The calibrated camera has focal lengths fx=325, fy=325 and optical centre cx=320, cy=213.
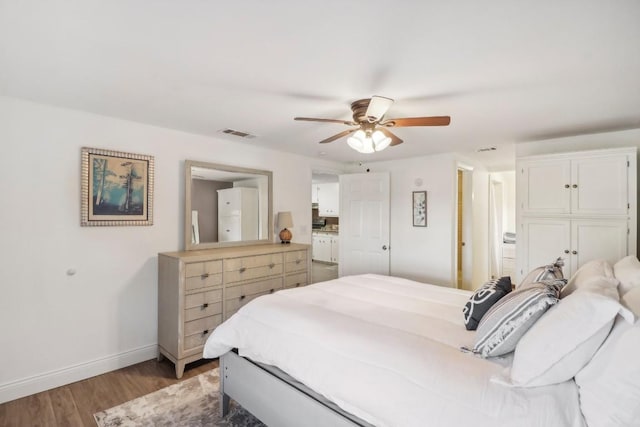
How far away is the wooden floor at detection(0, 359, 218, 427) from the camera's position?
2229 millimetres

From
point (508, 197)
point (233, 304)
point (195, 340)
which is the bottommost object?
point (195, 340)

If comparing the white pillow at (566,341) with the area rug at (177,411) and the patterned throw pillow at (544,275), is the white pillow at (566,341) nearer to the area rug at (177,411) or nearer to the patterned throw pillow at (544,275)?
the patterned throw pillow at (544,275)

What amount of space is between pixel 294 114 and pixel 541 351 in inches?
90.3

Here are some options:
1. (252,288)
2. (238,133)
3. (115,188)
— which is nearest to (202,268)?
(252,288)

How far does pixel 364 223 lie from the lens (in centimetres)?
498

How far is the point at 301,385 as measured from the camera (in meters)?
1.77

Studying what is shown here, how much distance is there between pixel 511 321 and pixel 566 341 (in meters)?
0.25

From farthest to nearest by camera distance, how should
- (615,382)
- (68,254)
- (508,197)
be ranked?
1. (508,197)
2. (68,254)
3. (615,382)

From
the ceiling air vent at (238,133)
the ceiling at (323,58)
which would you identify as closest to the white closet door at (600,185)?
the ceiling at (323,58)

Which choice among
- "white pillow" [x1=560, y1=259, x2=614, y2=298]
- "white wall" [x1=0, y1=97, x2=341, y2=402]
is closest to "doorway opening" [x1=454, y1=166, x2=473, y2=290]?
"white pillow" [x1=560, y1=259, x2=614, y2=298]

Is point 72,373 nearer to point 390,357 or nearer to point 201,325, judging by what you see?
point 201,325

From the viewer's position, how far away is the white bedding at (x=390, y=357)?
1.18 meters

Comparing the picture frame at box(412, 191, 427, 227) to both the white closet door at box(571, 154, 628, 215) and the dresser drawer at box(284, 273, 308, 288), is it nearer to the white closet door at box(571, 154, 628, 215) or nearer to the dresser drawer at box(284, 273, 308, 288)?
the white closet door at box(571, 154, 628, 215)

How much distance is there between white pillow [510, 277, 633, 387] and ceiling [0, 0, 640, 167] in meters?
1.20
